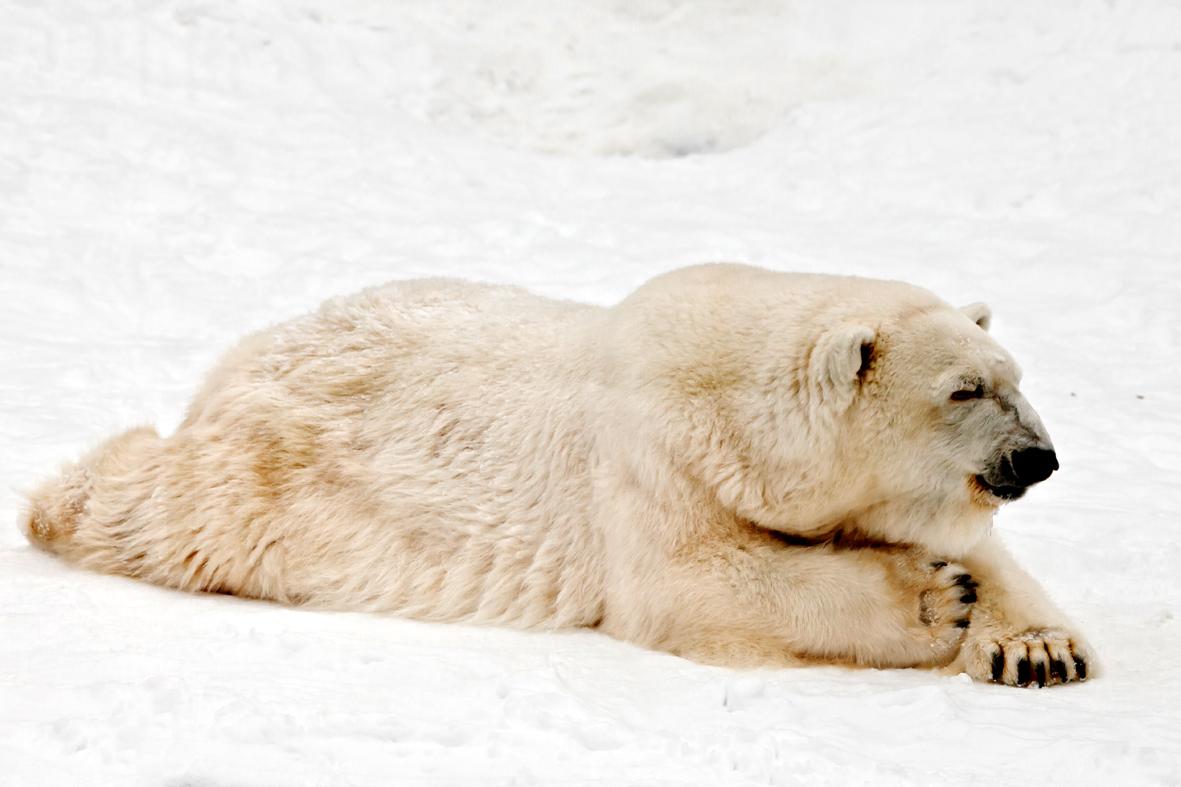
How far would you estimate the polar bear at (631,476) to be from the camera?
4.19m

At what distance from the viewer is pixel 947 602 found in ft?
13.7

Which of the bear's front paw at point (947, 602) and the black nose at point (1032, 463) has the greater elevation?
the black nose at point (1032, 463)

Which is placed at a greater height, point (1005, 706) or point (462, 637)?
point (1005, 706)

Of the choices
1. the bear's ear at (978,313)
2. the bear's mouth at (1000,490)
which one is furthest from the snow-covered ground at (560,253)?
the bear's ear at (978,313)

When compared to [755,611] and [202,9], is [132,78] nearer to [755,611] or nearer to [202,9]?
[202,9]

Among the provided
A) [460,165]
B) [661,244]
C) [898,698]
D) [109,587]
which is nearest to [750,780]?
[898,698]

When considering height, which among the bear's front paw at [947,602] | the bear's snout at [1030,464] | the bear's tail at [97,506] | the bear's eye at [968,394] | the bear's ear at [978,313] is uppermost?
the bear's ear at [978,313]

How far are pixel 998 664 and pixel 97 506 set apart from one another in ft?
10.3

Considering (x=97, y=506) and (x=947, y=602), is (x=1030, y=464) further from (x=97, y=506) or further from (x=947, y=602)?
(x=97, y=506)

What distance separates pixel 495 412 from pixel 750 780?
2.15 m

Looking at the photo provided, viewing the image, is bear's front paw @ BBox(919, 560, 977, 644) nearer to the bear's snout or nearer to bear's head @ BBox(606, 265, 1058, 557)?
bear's head @ BBox(606, 265, 1058, 557)

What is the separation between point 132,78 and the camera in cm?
1120

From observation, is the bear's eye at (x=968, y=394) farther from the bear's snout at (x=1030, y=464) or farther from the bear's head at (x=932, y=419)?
the bear's snout at (x=1030, y=464)

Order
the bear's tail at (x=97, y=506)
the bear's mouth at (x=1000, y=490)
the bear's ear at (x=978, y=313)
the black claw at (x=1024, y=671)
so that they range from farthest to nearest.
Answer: the bear's tail at (x=97, y=506), the bear's ear at (x=978, y=313), the bear's mouth at (x=1000, y=490), the black claw at (x=1024, y=671)
